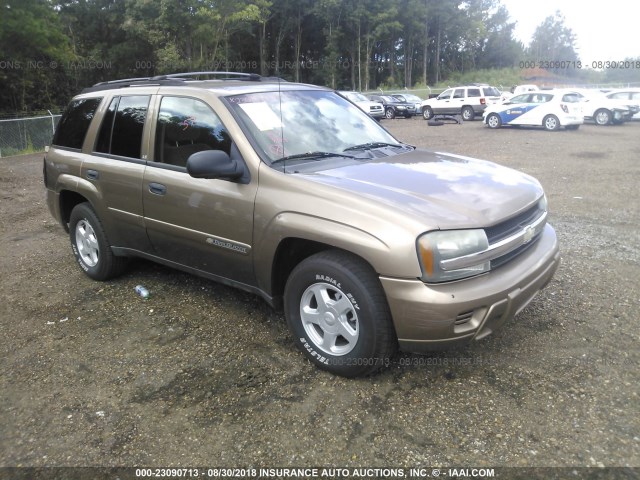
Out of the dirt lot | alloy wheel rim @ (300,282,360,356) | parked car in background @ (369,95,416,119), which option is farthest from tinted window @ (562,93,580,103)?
alloy wheel rim @ (300,282,360,356)

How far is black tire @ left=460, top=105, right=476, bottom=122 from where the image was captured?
26.2m

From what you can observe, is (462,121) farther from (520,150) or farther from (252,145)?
(252,145)

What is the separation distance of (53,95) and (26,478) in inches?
1768

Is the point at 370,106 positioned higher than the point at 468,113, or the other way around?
the point at 370,106

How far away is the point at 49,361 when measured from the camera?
362cm

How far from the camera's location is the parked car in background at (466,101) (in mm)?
25906

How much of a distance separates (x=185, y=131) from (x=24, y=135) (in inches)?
640

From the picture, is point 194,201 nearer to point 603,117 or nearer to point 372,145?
point 372,145

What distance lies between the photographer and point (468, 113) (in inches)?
1037

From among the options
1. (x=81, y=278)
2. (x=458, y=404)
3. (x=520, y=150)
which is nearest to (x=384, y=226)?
(x=458, y=404)

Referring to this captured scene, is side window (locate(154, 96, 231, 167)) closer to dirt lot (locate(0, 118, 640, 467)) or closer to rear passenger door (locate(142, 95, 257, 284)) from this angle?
rear passenger door (locate(142, 95, 257, 284))

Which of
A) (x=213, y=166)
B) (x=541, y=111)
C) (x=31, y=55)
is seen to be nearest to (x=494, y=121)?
(x=541, y=111)

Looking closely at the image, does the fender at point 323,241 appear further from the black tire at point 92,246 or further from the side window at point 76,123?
the side window at point 76,123

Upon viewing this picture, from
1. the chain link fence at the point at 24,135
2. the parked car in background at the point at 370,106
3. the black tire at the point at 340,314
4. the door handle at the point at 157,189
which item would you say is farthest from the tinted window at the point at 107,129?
the parked car in background at the point at 370,106
